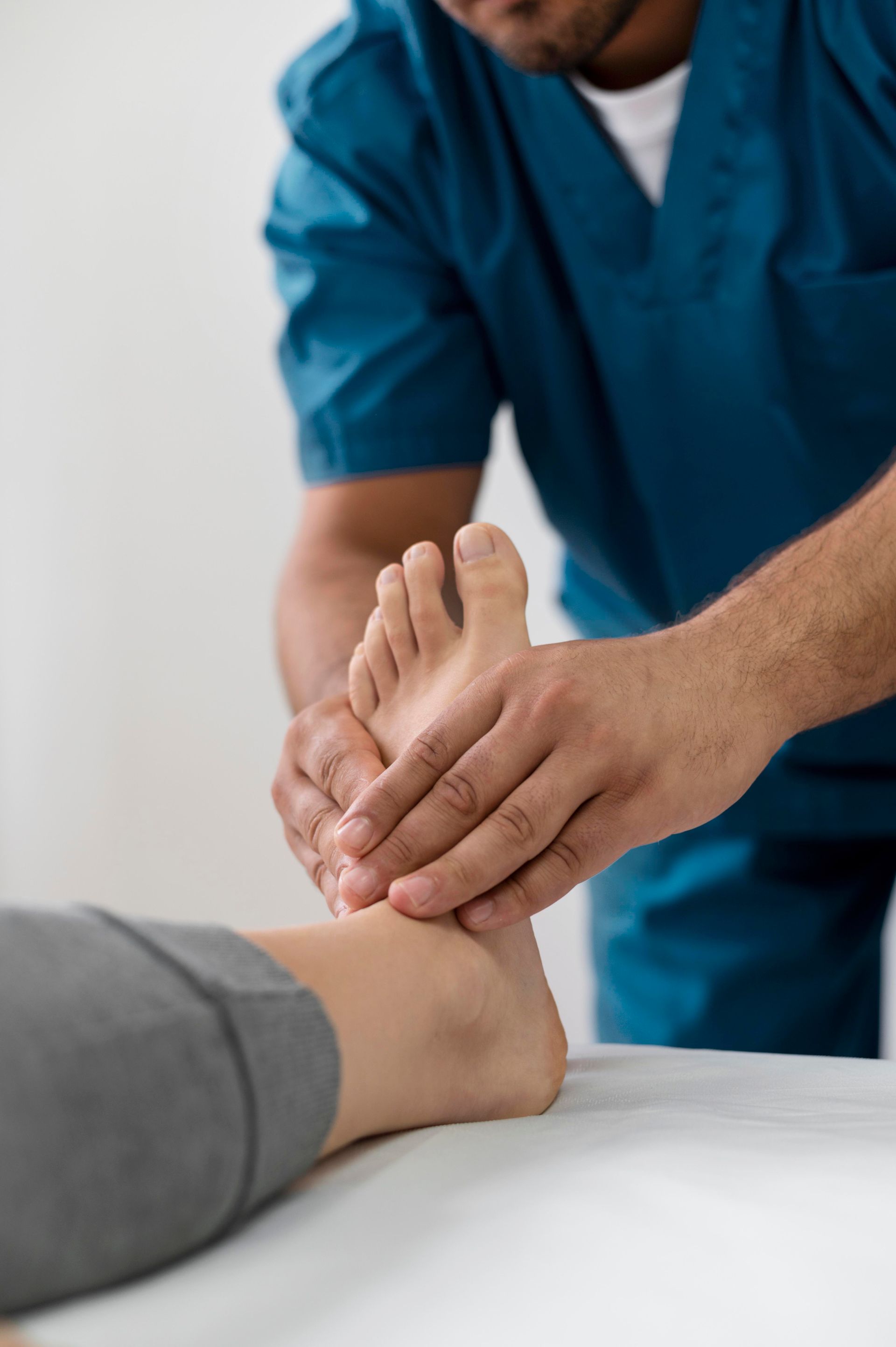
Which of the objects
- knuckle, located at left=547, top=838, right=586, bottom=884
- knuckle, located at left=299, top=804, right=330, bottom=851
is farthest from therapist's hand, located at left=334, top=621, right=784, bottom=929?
knuckle, located at left=299, top=804, right=330, bottom=851

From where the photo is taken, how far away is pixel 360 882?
665mm

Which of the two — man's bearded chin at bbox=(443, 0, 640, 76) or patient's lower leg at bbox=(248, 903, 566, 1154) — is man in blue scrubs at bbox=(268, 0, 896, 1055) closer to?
man's bearded chin at bbox=(443, 0, 640, 76)

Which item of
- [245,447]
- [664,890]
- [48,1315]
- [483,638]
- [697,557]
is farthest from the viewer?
[245,447]

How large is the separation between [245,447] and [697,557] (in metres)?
1.08

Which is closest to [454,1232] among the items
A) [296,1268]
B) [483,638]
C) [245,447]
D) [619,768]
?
[296,1268]

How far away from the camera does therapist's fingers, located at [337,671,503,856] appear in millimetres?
665

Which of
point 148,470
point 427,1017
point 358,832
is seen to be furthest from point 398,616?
point 148,470

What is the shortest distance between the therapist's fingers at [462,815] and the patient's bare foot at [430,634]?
0.14m

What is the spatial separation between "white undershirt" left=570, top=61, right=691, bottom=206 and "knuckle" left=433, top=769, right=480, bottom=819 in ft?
1.89

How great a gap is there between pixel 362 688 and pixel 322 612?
0.16 metres

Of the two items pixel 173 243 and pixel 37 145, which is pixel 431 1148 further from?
pixel 37 145

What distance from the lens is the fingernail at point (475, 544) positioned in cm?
83

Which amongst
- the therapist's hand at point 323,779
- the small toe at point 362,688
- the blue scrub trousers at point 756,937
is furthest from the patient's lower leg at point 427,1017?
Result: the blue scrub trousers at point 756,937

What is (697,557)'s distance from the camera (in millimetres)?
1060
